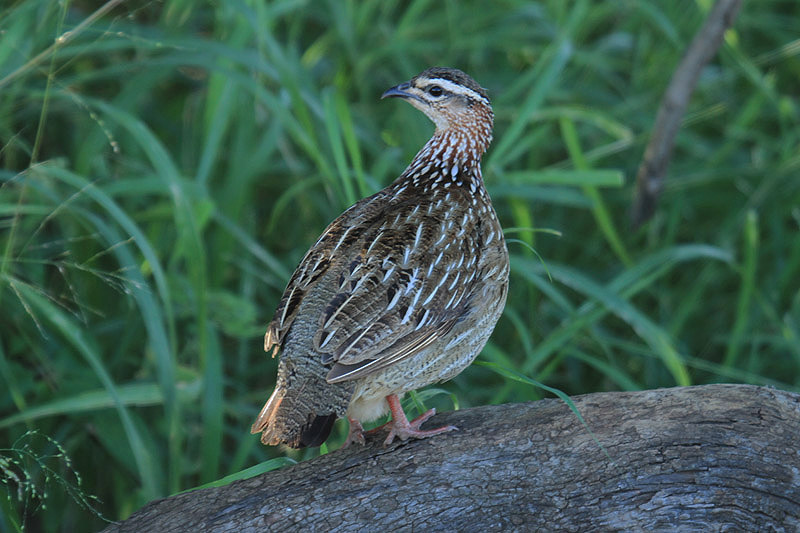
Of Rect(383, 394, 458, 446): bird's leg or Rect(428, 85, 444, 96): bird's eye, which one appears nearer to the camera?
Rect(383, 394, 458, 446): bird's leg

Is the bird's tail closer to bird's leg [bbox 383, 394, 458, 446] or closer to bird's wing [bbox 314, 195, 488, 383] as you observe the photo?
bird's wing [bbox 314, 195, 488, 383]

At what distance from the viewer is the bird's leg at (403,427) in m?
3.25

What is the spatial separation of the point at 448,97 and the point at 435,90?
2.4 inches

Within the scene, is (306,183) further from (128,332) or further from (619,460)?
(619,460)

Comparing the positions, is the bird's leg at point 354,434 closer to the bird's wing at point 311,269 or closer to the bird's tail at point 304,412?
the bird's tail at point 304,412

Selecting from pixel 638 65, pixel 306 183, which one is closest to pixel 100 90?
pixel 306 183

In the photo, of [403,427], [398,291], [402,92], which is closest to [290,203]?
[402,92]

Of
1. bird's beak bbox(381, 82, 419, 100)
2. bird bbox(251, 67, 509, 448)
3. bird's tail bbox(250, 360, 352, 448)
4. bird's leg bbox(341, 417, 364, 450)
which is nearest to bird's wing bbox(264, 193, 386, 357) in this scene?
bird bbox(251, 67, 509, 448)

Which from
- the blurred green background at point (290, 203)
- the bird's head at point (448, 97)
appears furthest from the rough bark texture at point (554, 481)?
the bird's head at point (448, 97)

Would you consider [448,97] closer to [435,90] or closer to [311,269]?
[435,90]

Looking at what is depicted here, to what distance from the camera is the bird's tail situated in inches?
121

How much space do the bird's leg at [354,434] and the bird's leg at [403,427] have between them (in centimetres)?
11

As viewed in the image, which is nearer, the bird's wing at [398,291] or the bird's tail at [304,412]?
the bird's tail at [304,412]

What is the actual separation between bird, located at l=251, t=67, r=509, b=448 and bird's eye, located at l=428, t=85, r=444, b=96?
1.32 ft
